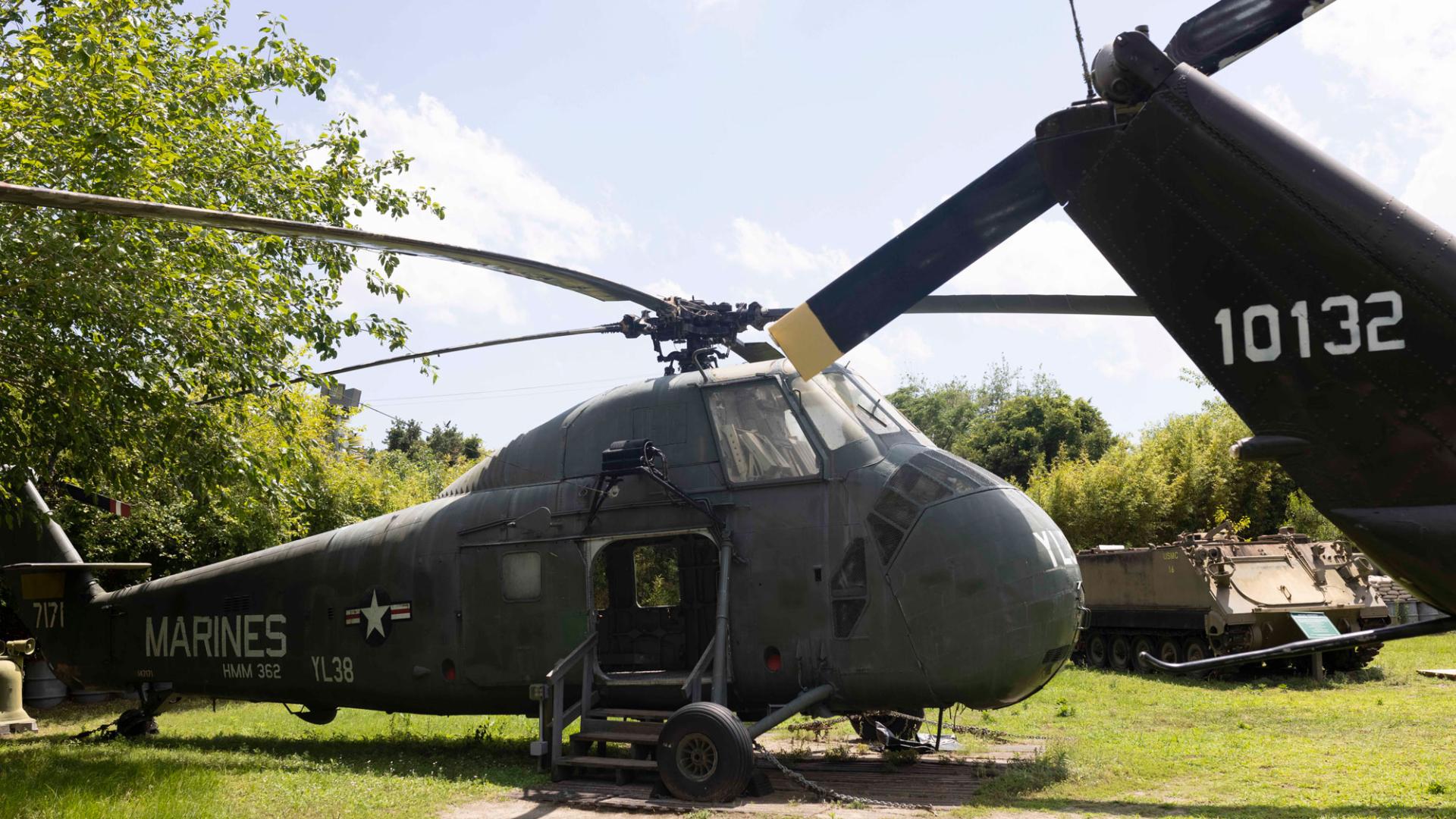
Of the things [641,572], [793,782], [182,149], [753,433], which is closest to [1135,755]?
[793,782]

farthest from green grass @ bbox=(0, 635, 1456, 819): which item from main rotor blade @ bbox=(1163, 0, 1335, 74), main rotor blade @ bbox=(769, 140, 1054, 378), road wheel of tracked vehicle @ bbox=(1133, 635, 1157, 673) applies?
main rotor blade @ bbox=(1163, 0, 1335, 74)

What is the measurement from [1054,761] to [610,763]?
3.34 metres

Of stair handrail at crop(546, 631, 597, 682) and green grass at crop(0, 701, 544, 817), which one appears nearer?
green grass at crop(0, 701, 544, 817)

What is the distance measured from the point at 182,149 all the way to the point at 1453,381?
29.6 ft

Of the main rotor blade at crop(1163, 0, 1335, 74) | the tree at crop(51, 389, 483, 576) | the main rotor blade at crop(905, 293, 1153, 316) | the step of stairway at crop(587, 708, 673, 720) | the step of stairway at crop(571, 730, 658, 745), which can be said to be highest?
the main rotor blade at crop(1163, 0, 1335, 74)

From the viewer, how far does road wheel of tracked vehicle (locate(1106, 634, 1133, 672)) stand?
A: 17516 mm

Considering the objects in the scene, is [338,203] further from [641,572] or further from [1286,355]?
[1286,355]

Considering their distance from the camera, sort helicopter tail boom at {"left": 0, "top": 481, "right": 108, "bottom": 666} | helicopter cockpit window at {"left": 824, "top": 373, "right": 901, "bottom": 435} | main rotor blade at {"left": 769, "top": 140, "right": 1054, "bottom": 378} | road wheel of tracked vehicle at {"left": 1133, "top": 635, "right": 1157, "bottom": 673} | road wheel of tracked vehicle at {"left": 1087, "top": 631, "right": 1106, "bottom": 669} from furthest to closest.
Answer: road wheel of tracked vehicle at {"left": 1087, "top": 631, "right": 1106, "bottom": 669}, road wheel of tracked vehicle at {"left": 1133, "top": 635, "right": 1157, "bottom": 673}, helicopter tail boom at {"left": 0, "top": 481, "right": 108, "bottom": 666}, helicopter cockpit window at {"left": 824, "top": 373, "right": 901, "bottom": 435}, main rotor blade at {"left": 769, "top": 140, "right": 1054, "bottom": 378}

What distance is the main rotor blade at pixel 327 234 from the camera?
4.58 metres

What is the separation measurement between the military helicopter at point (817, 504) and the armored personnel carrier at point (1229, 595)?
8.37 m

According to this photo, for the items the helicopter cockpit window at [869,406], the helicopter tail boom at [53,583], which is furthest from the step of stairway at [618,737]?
the helicopter tail boom at [53,583]

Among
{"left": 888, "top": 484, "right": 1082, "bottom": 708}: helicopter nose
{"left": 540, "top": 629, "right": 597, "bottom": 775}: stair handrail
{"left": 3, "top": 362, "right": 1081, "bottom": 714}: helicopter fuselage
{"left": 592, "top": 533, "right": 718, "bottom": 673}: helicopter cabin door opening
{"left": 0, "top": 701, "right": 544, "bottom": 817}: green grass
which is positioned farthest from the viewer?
{"left": 592, "top": 533, "right": 718, "bottom": 673}: helicopter cabin door opening

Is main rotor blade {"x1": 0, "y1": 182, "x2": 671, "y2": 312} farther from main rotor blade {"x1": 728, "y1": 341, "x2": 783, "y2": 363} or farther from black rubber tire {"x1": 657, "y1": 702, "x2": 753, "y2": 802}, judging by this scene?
black rubber tire {"x1": 657, "y1": 702, "x2": 753, "y2": 802}

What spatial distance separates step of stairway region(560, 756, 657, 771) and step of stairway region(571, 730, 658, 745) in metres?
0.14
